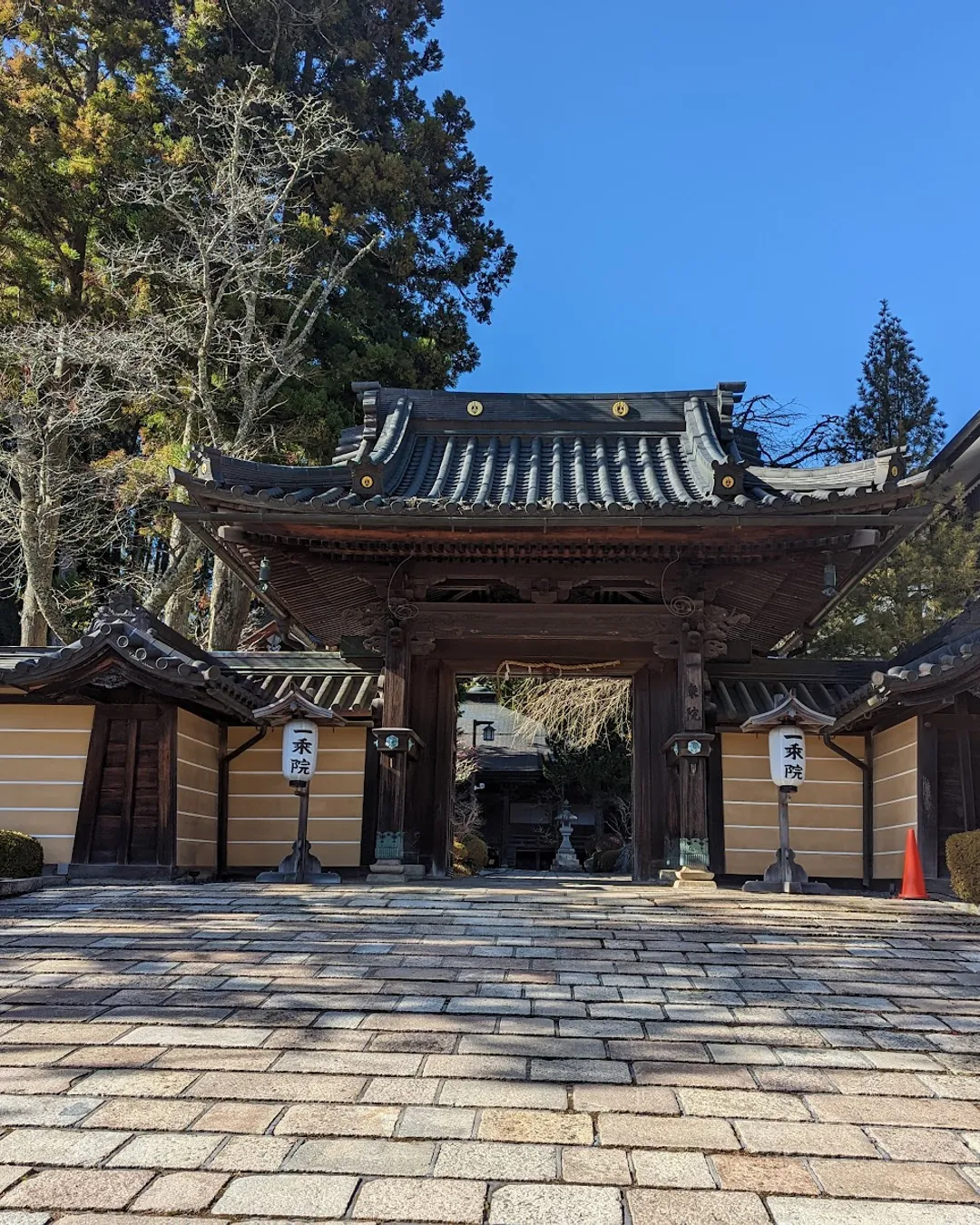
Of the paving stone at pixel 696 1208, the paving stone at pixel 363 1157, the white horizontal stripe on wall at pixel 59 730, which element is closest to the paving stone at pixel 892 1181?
the paving stone at pixel 696 1208

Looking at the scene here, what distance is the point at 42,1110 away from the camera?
127 inches

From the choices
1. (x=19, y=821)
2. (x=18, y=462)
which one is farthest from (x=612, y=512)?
(x=18, y=462)

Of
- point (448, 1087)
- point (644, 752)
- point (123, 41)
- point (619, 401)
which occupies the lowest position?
point (448, 1087)

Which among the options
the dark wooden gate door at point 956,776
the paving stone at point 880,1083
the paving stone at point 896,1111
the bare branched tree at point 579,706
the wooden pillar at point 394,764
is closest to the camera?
the paving stone at point 896,1111

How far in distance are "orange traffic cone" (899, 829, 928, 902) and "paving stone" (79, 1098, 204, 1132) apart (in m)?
6.33

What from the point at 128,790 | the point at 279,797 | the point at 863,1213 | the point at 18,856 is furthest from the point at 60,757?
the point at 863,1213

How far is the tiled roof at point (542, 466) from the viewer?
816cm

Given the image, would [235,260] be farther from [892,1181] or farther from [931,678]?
[892,1181]

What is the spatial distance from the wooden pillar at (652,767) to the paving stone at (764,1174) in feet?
21.1

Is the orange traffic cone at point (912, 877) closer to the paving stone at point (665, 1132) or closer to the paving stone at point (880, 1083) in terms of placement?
the paving stone at point (880, 1083)

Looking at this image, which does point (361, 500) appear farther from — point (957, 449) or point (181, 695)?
point (957, 449)

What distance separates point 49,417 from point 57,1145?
49.8 feet

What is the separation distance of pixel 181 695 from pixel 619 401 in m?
5.86

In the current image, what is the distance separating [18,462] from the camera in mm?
15766
